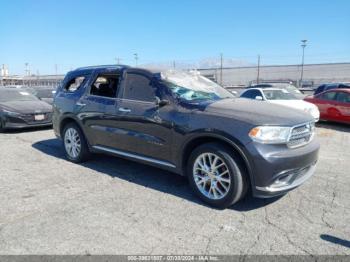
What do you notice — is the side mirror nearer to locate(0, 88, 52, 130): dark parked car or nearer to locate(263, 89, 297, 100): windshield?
locate(0, 88, 52, 130): dark parked car

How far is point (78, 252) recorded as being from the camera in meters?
2.88

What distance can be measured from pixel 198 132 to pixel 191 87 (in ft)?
3.42

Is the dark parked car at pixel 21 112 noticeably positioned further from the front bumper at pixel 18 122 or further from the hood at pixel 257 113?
the hood at pixel 257 113

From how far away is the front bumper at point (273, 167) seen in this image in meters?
3.44

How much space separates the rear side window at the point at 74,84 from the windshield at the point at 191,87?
2.06 meters

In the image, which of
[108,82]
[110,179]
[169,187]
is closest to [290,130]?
[169,187]

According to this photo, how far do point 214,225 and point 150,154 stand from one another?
5.03 ft

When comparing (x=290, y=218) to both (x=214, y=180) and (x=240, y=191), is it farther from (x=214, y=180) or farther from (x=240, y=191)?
(x=214, y=180)

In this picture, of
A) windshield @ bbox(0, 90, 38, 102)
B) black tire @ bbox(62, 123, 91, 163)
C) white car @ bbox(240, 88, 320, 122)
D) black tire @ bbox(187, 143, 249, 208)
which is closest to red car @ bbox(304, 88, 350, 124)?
white car @ bbox(240, 88, 320, 122)

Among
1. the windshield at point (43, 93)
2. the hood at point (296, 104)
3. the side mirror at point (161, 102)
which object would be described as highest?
the side mirror at point (161, 102)

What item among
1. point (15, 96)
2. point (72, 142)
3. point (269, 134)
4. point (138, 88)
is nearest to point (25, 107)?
point (15, 96)

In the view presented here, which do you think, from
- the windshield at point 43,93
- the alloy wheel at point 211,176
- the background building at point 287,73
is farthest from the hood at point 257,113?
the background building at point 287,73

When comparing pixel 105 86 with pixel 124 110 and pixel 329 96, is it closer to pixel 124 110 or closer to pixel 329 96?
pixel 124 110

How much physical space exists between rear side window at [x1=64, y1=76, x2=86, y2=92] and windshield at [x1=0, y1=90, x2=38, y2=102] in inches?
198
